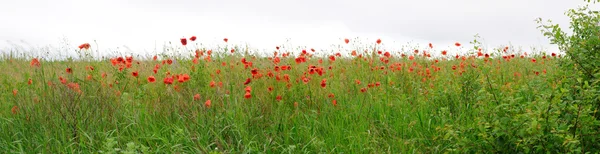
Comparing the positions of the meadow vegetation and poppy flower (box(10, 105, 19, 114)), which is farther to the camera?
poppy flower (box(10, 105, 19, 114))

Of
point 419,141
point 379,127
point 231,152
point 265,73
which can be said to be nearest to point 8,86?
point 265,73

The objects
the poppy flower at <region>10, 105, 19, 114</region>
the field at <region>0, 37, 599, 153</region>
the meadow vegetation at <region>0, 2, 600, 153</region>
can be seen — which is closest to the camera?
the meadow vegetation at <region>0, 2, 600, 153</region>

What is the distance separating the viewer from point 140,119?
4062mm

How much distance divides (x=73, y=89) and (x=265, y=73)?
5.95ft

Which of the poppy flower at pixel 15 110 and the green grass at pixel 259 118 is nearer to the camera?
the green grass at pixel 259 118

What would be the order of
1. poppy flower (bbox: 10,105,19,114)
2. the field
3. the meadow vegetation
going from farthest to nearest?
poppy flower (bbox: 10,105,19,114), the field, the meadow vegetation

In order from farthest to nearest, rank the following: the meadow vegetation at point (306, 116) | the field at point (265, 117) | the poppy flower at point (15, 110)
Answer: the poppy flower at point (15, 110)
the field at point (265, 117)
the meadow vegetation at point (306, 116)

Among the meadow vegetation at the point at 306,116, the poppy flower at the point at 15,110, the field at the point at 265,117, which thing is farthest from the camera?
the poppy flower at the point at 15,110

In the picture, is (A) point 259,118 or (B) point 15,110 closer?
(A) point 259,118

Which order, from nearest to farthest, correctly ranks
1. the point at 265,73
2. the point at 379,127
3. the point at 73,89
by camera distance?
the point at 379,127 → the point at 73,89 → the point at 265,73

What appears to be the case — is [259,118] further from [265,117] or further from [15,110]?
[15,110]

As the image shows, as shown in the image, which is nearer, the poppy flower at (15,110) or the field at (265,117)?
the field at (265,117)

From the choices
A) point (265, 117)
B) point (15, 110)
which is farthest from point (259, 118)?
point (15, 110)

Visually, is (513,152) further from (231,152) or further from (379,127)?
(231,152)
